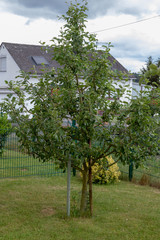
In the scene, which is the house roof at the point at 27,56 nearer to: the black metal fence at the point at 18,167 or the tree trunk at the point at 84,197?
the black metal fence at the point at 18,167

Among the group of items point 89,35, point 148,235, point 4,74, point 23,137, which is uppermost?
point 4,74

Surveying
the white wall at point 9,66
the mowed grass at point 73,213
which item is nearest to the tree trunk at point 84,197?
the mowed grass at point 73,213

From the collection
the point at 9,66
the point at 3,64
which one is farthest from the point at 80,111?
the point at 3,64

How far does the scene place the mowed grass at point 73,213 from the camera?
5.87 metres

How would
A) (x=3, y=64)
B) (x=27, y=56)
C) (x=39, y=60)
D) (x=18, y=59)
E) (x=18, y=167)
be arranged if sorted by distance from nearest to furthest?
(x=18, y=167) → (x=18, y=59) → (x=39, y=60) → (x=27, y=56) → (x=3, y=64)

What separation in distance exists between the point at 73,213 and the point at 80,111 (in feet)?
7.10

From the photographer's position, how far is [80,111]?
593cm

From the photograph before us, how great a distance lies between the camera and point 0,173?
10.6 meters

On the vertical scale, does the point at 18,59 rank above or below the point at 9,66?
above

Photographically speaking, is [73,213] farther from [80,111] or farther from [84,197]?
[80,111]

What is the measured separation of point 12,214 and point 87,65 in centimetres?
328

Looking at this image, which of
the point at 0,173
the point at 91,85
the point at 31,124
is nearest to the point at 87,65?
the point at 91,85

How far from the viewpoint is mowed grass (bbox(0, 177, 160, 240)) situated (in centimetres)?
587

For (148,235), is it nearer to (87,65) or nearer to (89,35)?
(87,65)
